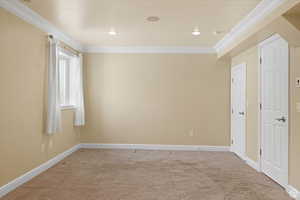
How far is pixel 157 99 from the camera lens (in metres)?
5.68

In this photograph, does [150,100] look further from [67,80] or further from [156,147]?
[67,80]

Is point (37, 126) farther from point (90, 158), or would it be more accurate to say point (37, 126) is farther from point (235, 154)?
point (235, 154)

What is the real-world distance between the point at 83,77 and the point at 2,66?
9.40ft

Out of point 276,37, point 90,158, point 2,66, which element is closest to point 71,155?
point 90,158

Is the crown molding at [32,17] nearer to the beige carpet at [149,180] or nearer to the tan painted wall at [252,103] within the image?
the beige carpet at [149,180]

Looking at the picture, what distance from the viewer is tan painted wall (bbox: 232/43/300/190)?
296 centimetres

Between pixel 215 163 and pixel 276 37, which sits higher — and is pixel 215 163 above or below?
below

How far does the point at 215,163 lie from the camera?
177 inches

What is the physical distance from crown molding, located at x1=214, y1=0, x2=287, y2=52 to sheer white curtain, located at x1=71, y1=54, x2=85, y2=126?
3.27m

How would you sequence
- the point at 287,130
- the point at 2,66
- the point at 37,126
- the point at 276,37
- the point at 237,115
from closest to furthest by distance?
the point at 2,66
the point at 287,130
the point at 276,37
the point at 37,126
the point at 237,115

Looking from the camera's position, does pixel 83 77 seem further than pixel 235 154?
Yes

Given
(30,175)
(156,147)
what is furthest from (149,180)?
(156,147)

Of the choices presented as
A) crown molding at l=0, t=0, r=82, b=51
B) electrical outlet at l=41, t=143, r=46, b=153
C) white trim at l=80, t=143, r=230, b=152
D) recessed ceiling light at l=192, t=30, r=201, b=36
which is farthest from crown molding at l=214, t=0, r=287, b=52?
electrical outlet at l=41, t=143, r=46, b=153

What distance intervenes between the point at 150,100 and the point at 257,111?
98.3 inches
